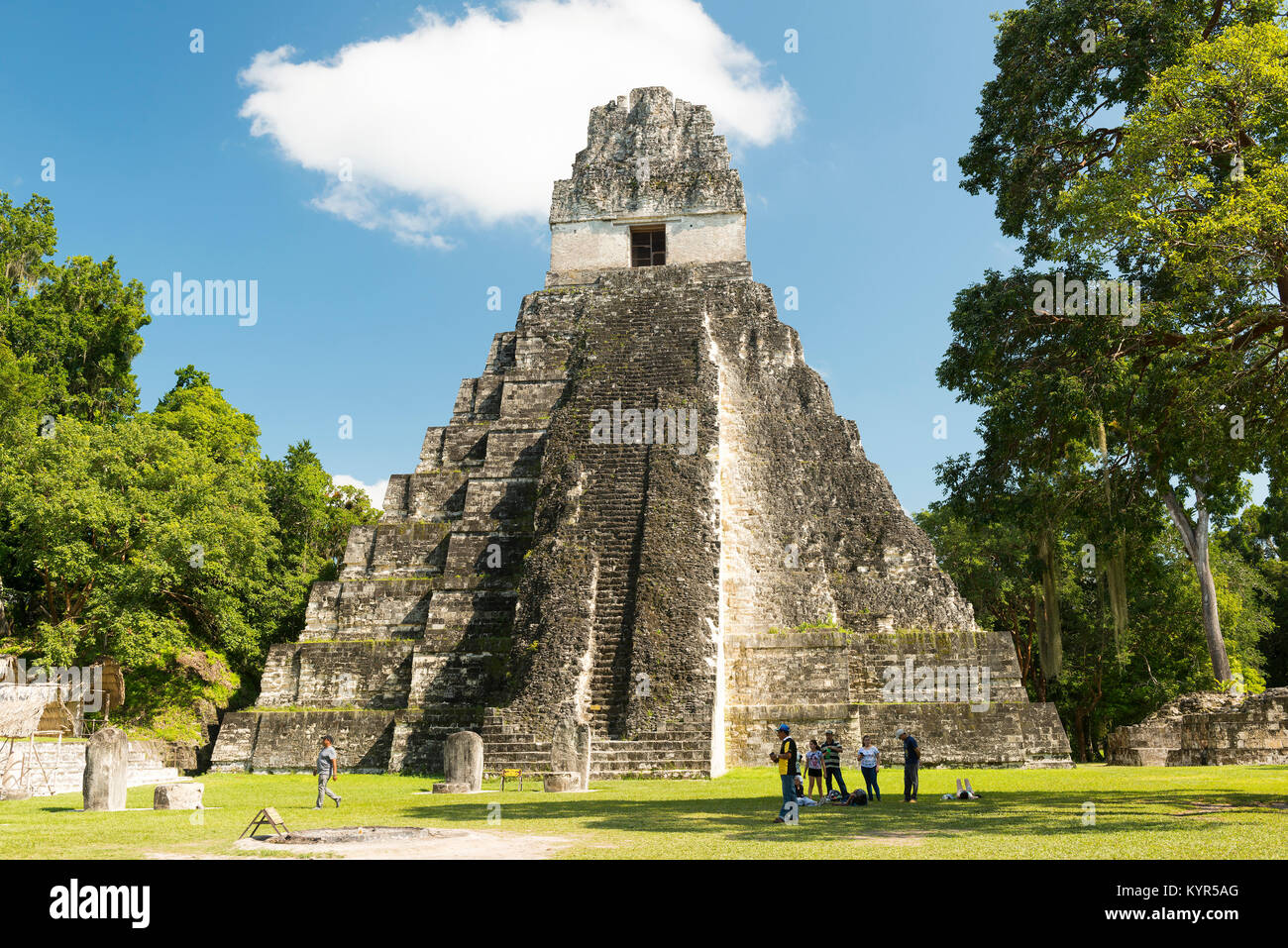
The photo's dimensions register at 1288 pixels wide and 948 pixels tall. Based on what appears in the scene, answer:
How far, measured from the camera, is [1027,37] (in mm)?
11859

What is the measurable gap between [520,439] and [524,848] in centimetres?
1393

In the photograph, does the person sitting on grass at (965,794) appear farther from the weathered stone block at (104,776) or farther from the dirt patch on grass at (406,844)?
the weathered stone block at (104,776)

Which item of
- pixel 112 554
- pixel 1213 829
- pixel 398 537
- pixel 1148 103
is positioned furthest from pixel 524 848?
pixel 112 554

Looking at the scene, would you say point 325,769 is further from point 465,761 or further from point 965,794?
point 965,794

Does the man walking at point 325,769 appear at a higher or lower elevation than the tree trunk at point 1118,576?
lower

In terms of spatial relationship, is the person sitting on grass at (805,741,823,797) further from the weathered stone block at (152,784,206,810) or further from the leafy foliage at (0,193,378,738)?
the leafy foliage at (0,193,378,738)

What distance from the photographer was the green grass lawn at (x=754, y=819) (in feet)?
22.6

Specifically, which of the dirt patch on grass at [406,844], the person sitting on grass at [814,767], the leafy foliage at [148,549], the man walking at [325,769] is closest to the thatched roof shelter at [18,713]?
the leafy foliage at [148,549]

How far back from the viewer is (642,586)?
16.1m

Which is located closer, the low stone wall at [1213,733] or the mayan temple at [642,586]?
the mayan temple at [642,586]

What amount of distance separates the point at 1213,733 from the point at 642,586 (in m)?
11.8

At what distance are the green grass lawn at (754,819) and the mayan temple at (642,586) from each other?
1.73m

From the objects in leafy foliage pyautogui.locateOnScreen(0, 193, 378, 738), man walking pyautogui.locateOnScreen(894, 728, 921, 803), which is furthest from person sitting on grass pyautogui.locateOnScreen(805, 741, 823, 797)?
leafy foliage pyautogui.locateOnScreen(0, 193, 378, 738)

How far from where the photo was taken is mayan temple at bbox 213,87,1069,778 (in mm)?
15328
